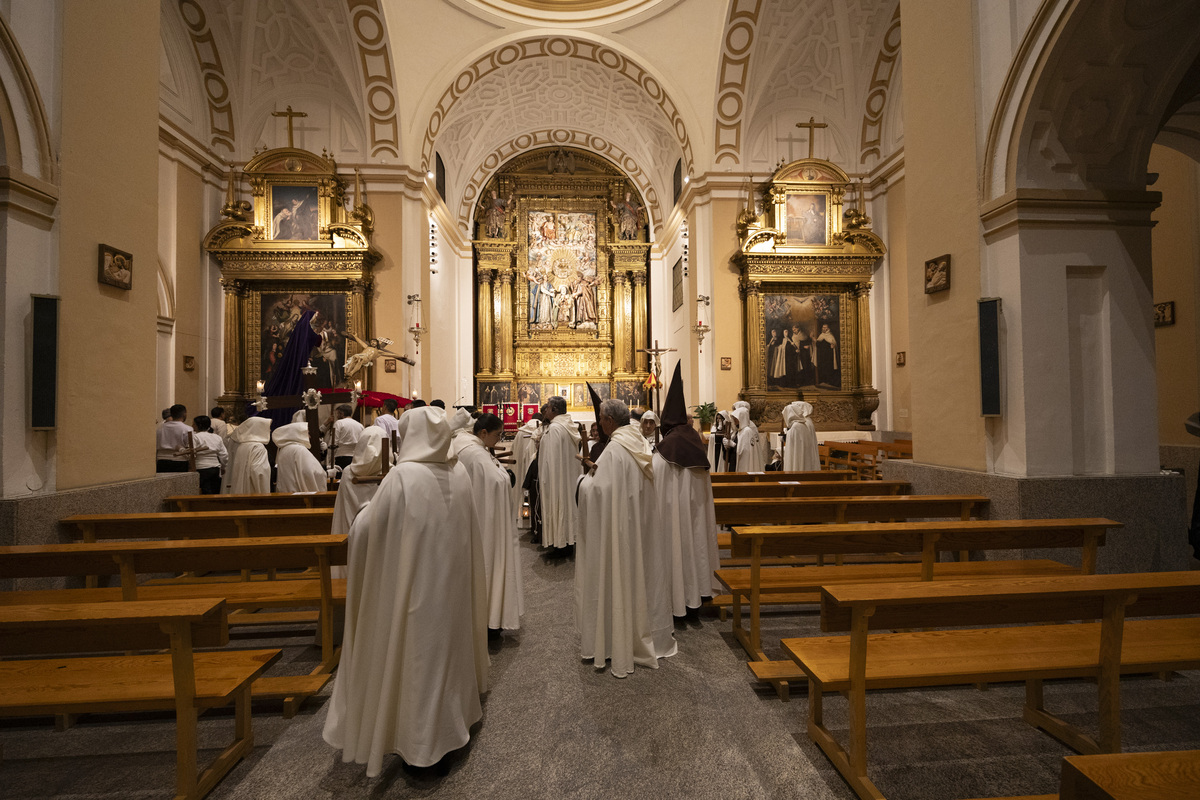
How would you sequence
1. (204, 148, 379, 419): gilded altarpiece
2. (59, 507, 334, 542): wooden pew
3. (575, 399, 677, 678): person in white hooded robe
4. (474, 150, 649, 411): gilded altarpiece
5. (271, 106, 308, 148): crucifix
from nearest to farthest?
1. (575, 399, 677, 678): person in white hooded robe
2. (59, 507, 334, 542): wooden pew
3. (204, 148, 379, 419): gilded altarpiece
4. (271, 106, 308, 148): crucifix
5. (474, 150, 649, 411): gilded altarpiece

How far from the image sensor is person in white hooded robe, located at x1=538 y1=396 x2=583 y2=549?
6.38 meters

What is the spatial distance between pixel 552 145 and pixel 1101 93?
52.9ft

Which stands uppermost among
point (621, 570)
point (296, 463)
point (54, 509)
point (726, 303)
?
point (726, 303)

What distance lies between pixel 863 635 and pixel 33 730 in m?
4.03

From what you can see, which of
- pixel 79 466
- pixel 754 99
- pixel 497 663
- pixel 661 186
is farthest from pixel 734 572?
pixel 661 186

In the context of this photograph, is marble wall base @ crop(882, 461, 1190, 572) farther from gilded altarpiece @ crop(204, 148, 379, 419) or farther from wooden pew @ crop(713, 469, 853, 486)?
gilded altarpiece @ crop(204, 148, 379, 419)

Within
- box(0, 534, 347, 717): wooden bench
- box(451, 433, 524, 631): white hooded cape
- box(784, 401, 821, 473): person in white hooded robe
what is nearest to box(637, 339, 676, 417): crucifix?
box(784, 401, 821, 473): person in white hooded robe

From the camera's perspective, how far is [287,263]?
12.1 metres

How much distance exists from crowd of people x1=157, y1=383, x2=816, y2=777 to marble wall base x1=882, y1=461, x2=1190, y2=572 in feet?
7.50

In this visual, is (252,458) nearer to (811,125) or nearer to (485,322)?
(485,322)

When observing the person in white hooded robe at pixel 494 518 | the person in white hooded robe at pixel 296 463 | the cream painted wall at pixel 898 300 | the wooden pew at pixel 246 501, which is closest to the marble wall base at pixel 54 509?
the wooden pew at pixel 246 501

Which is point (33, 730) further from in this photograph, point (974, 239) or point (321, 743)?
point (974, 239)

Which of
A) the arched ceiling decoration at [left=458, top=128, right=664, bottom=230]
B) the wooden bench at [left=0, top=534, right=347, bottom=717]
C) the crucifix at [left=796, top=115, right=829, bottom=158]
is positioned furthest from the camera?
the arched ceiling decoration at [left=458, top=128, right=664, bottom=230]

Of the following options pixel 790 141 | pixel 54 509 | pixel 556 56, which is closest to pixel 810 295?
pixel 790 141
